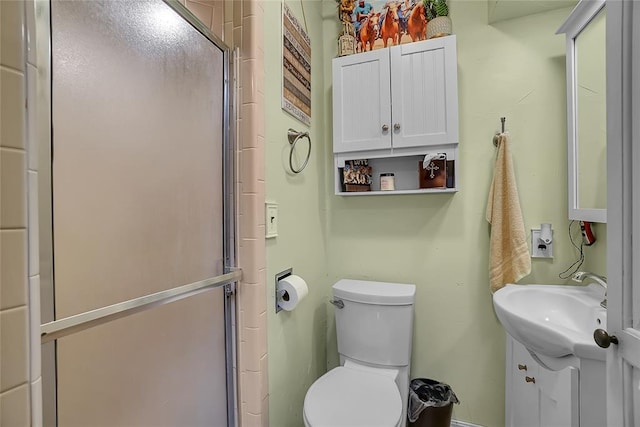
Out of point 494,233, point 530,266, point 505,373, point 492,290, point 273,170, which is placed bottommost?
point 505,373

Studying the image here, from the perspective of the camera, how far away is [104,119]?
73 centimetres

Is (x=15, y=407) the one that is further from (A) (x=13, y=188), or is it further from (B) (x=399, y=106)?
(B) (x=399, y=106)

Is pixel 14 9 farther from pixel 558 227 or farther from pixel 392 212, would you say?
pixel 558 227

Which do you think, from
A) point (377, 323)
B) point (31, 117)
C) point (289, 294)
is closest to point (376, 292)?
point (377, 323)

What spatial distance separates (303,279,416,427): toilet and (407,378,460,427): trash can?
0.08m

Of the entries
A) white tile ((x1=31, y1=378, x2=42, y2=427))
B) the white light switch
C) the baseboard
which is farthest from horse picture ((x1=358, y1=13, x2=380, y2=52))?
the baseboard

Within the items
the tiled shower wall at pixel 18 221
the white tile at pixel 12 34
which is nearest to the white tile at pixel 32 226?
the tiled shower wall at pixel 18 221

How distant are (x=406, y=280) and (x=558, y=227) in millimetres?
771

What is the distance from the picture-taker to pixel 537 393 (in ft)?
3.72

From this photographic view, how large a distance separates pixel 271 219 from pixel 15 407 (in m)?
0.85

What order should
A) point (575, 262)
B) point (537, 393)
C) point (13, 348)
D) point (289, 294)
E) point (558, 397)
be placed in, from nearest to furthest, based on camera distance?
point (13, 348)
point (558, 397)
point (537, 393)
point (289, 294)
point (575, 262)

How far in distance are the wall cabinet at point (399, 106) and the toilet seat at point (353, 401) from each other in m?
0.92

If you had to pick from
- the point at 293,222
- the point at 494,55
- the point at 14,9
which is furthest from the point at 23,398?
the point at 494,55

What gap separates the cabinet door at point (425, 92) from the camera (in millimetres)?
1447
